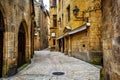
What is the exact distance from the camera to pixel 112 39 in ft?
12.8

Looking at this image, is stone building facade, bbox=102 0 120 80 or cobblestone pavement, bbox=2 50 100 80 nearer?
stone building facade, bbox=102 0 120 80

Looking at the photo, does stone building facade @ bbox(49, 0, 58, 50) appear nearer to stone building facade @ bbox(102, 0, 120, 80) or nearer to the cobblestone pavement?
the cobblestone pavement

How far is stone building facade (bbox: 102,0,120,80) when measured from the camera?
352 cm

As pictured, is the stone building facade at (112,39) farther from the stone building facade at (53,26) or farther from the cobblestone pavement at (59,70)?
the stone building facade at (53,26)

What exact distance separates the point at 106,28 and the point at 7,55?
3.95 m

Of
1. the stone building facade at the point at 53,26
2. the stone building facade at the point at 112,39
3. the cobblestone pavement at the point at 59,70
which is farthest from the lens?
the stone building facade at the point at 53,26

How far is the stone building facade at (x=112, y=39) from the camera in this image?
3.52 m

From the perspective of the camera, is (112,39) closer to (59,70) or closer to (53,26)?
(59,70)

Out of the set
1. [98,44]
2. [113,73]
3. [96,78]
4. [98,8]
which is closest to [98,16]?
[98,8]

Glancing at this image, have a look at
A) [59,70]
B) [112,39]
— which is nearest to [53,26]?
[59,70]

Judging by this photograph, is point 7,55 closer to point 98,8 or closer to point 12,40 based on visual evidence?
point 12,40

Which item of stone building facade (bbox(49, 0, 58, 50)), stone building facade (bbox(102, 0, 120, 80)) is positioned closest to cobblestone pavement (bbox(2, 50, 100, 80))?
stone building facade (bbox(102, 0, 120, 80))

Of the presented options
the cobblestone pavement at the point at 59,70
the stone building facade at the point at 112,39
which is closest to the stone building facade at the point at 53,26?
the cobblestone pavement at the point at 59,70

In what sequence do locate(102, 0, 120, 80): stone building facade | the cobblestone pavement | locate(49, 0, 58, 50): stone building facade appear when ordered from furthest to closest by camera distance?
locate(49, 0, 58, 50): stone building facade, the cobblestone pavement, locate(102, 0, 120, 80): stone building facade
